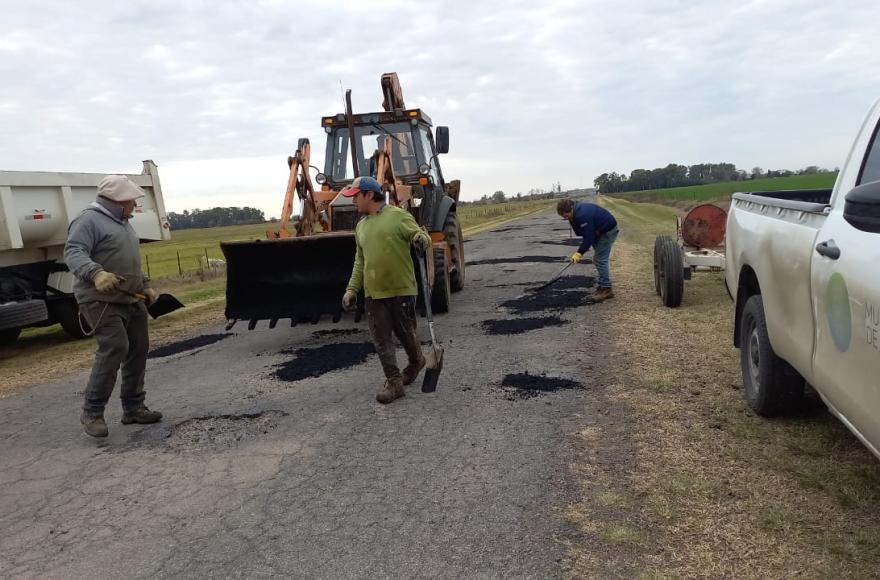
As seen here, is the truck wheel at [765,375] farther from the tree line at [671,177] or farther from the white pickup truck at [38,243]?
the tree line at [671,177]

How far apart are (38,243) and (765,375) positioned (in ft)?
29.3

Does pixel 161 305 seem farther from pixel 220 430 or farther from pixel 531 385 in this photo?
pixel 531 385

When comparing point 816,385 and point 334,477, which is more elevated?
point 816,385

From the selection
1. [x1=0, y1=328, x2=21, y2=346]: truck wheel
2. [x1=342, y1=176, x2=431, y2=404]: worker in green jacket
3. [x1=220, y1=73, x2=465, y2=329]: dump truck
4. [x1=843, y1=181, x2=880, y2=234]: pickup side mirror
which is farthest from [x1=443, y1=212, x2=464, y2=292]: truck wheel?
[x1=843, y1=181, x2=880, y2=234]: pickup side mirror

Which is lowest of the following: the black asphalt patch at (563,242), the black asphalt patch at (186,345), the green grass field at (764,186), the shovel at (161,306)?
the green grass field at (764,186)

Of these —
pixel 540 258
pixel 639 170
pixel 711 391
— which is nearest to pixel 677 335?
pixel 711 391

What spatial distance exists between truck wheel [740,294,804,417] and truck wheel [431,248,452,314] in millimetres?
4674

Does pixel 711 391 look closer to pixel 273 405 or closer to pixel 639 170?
pixel 273 405

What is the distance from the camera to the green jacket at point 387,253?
5.38 m

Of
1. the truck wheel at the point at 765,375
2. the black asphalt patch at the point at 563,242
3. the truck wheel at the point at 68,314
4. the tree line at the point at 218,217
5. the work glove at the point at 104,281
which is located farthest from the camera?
the tree line at the point at 218,217

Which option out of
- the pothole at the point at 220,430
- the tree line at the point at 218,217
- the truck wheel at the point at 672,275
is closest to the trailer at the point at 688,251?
the truck wheel at the point at 672,275

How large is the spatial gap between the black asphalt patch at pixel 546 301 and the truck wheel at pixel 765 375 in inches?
175

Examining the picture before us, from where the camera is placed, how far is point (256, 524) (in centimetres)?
343

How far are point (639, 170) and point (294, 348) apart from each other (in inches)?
6017
